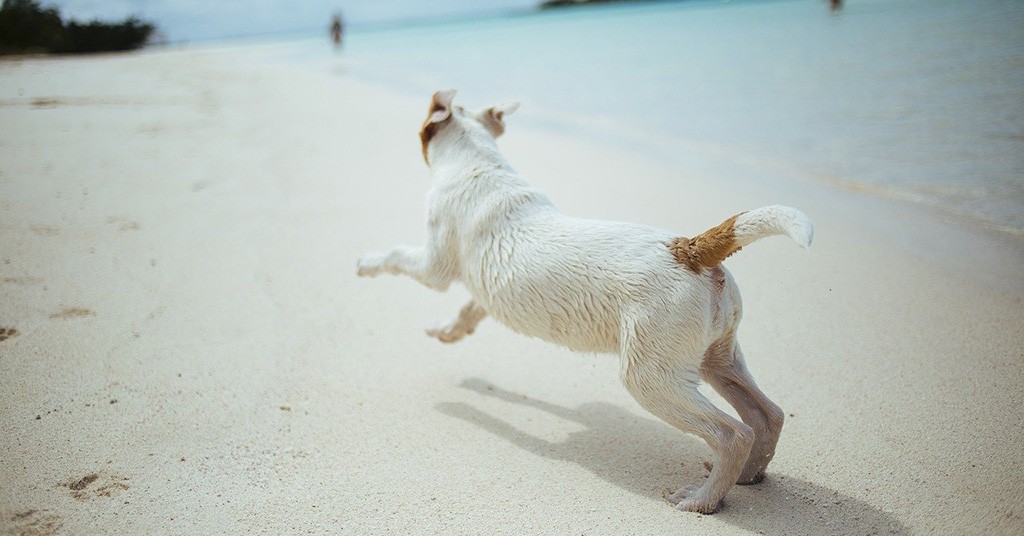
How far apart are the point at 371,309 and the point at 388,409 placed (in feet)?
3.67

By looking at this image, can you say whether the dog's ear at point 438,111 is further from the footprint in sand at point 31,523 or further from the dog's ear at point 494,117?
the footprint in sand at point 31,523

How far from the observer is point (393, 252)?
10.9 feet

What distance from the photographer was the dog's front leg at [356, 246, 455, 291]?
124 inches

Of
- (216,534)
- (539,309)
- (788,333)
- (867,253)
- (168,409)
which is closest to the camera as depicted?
(216,534)

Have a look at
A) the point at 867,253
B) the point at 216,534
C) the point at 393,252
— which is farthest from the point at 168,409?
the point at 867,253

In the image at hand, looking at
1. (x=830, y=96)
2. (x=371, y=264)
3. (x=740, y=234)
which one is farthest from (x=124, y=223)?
(x=830, y=96)

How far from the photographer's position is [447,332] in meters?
3.45

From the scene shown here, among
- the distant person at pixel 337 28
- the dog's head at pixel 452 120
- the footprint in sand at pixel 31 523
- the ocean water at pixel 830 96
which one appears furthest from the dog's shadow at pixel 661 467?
the distant person at pixel 337 28

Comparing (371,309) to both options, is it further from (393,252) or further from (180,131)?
(180,131)

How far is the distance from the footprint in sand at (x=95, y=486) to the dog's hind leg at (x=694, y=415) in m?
2.09

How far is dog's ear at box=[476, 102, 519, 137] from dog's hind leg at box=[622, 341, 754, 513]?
5.33 ft

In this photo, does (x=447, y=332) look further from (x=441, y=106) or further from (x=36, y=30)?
(x=36, y=30)

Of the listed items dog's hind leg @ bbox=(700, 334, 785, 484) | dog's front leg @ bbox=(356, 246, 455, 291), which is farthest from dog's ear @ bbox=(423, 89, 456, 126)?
dog's hind leg @ bbox=(700, 334, 785, 484)

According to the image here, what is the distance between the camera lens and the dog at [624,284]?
2.41 metres
